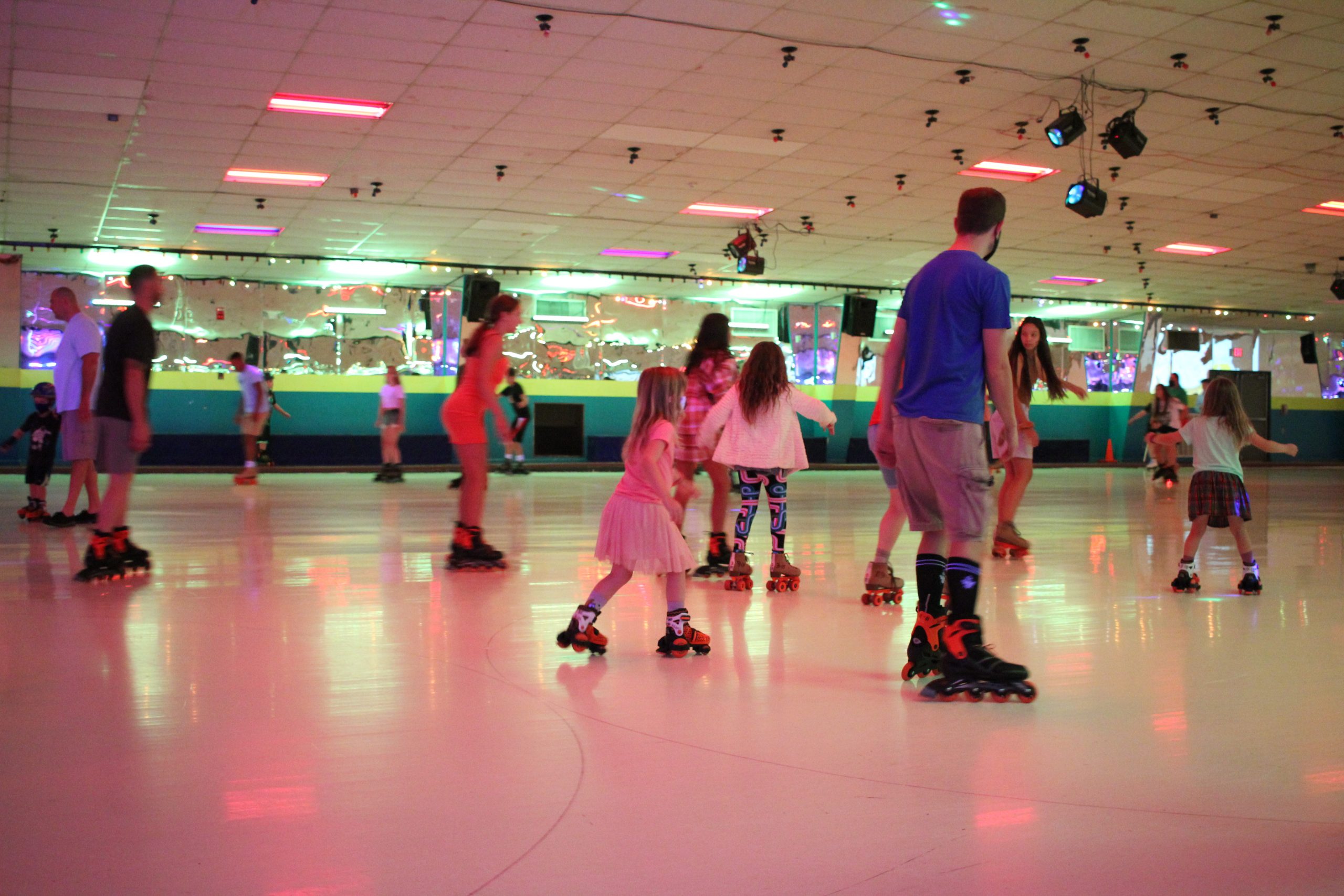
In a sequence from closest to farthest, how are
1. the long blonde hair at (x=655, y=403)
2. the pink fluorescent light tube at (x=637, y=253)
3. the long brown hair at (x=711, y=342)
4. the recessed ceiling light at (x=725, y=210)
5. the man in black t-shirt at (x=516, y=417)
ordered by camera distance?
the long blonde hair at (x=655, y=403)
the long brown hair at (x=711, y=342)
the recessed ceiling light at (x=725, y=210)
the man in black t-shirt at (x=516, y=417)
the pink fluorescent light tube at (x=637, y=253)

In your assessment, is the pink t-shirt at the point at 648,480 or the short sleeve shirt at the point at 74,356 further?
the short sleeve shirt at the point at 74,356

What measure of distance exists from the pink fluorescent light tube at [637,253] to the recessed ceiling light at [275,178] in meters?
5.17

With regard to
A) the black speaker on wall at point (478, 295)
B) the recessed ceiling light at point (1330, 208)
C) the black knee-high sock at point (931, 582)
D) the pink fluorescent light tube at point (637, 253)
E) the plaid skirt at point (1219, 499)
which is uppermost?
the recessed ceiling light at point (1330, 208)

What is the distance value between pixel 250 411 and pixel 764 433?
9556 millimetres

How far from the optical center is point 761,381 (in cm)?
454

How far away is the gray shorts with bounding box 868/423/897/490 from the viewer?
3.33 m

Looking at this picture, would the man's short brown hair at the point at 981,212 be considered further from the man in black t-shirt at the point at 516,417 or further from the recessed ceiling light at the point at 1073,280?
the recessed ceiling light at the point at 1073,280

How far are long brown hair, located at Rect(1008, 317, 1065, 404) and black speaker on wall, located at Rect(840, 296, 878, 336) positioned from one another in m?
13.3

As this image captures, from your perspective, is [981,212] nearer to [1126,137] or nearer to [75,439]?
[75,439]

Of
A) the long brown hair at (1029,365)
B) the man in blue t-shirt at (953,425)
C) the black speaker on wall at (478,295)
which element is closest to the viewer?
the man in blue t-shirt at (953,425)

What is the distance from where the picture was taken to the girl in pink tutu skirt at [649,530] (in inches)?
124

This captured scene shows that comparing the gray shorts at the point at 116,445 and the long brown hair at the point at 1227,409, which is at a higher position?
the long brown hair at the point at 1227,409

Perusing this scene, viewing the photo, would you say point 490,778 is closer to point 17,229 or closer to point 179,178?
point 179,178

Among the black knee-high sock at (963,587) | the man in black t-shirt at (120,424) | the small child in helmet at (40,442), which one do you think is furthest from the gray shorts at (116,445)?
the black knee-high sock at (963,587)
